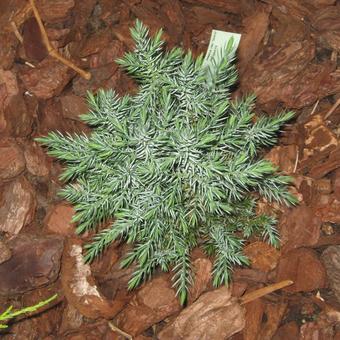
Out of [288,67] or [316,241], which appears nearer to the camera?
[316,241]

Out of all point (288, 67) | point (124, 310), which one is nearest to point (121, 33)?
point (288, 67)

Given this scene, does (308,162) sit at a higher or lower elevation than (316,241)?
higher

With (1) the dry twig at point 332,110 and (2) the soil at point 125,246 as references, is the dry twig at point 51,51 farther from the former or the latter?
(1) the dry twig at point 332,110

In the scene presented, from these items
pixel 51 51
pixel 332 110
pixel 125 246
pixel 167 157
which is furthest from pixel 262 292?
pixel 51 51

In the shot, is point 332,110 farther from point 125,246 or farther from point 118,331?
point 118,331

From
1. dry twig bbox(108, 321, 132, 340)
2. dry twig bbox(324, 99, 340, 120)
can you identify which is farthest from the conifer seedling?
dry twig bbox(324, 99, 340, 120)

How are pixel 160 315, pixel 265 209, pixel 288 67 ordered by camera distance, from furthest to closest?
pixel 288 67 < pixel 265 209 < pixel 160 315

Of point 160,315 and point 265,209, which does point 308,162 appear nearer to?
point 265,209
